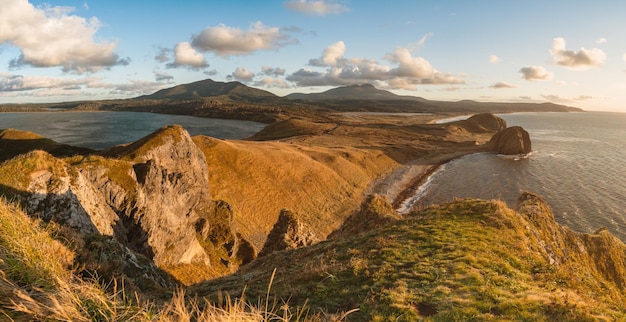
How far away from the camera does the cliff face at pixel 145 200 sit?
748 inches

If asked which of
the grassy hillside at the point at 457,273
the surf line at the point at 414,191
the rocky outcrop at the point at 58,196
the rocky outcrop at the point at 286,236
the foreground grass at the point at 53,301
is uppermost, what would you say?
the foreground grass at the point at 53,301

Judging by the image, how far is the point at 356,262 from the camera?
1452 cm

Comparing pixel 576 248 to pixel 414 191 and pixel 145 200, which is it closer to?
pixel 145 200

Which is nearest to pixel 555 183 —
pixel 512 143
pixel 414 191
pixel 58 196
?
pixel 414 191

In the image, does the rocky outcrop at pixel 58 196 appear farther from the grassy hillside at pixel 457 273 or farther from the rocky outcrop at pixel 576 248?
the rocky outcrop at pixel 576 248

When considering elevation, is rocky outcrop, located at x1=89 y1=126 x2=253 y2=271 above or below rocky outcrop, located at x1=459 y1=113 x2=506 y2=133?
below

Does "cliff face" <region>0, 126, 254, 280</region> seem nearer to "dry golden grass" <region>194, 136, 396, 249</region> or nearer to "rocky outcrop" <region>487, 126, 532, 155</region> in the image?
"dry golden grass" <region>194, 136, 396, 249</region>

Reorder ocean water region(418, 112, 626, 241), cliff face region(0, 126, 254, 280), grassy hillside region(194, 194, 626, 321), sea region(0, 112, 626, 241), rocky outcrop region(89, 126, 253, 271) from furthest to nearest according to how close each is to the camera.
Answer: sea region(0, 112, 626, 241), ocean water region(418, 112, 626, 241), rocky outcrop region(89, 126, 253, 271), cliff face region(0, 126, 254, 280), grassy hillside region(194, 194, 626, 321)

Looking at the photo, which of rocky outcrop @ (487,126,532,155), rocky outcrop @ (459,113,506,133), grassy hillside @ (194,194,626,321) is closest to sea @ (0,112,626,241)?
rocky outcrop @ (487,126,532,155)

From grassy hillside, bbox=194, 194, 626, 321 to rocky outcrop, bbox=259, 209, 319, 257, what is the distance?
10045 millimetres

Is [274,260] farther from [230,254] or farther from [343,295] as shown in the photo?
[230,254]

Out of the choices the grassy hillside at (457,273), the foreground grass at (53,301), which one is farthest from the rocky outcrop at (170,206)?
the foreground grass at (53,301)

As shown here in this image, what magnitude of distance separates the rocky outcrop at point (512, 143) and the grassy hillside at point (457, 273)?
9990 centimetres

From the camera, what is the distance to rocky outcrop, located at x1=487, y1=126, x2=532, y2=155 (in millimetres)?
111750
